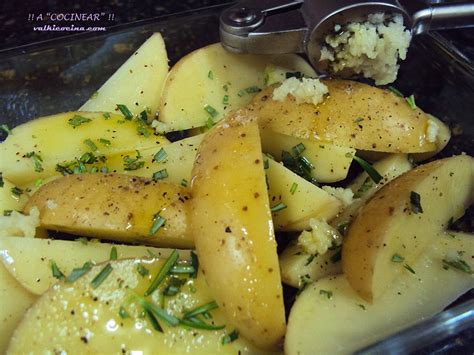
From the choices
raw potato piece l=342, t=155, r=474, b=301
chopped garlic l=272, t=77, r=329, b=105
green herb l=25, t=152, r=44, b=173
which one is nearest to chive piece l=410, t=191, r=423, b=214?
raw potato piece l=342, t=155, r=474, b=301

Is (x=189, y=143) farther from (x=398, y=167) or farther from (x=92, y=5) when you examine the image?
(x=92, y=5)

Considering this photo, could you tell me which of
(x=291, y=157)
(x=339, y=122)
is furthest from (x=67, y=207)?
(x=339, y=122)

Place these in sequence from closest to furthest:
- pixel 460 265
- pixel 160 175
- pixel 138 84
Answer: pixel 460 265
pixel 160 175
pixel 138 84

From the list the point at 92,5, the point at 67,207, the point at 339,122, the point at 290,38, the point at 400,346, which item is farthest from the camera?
the point at 92,5

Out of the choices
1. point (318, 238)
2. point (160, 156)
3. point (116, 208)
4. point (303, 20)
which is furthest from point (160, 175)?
point (303, 20)

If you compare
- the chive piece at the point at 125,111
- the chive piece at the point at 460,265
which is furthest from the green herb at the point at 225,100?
the chive piece at the point at 460,265

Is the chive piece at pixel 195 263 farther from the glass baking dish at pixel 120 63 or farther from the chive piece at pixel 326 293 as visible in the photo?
the glass baking dish at pixel 120 63

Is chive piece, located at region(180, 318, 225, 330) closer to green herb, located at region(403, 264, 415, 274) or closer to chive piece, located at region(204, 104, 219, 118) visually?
green herb, located at region(403, 264, 415, 274)

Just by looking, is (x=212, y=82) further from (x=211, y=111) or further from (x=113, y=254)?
(x=113, y=254)
